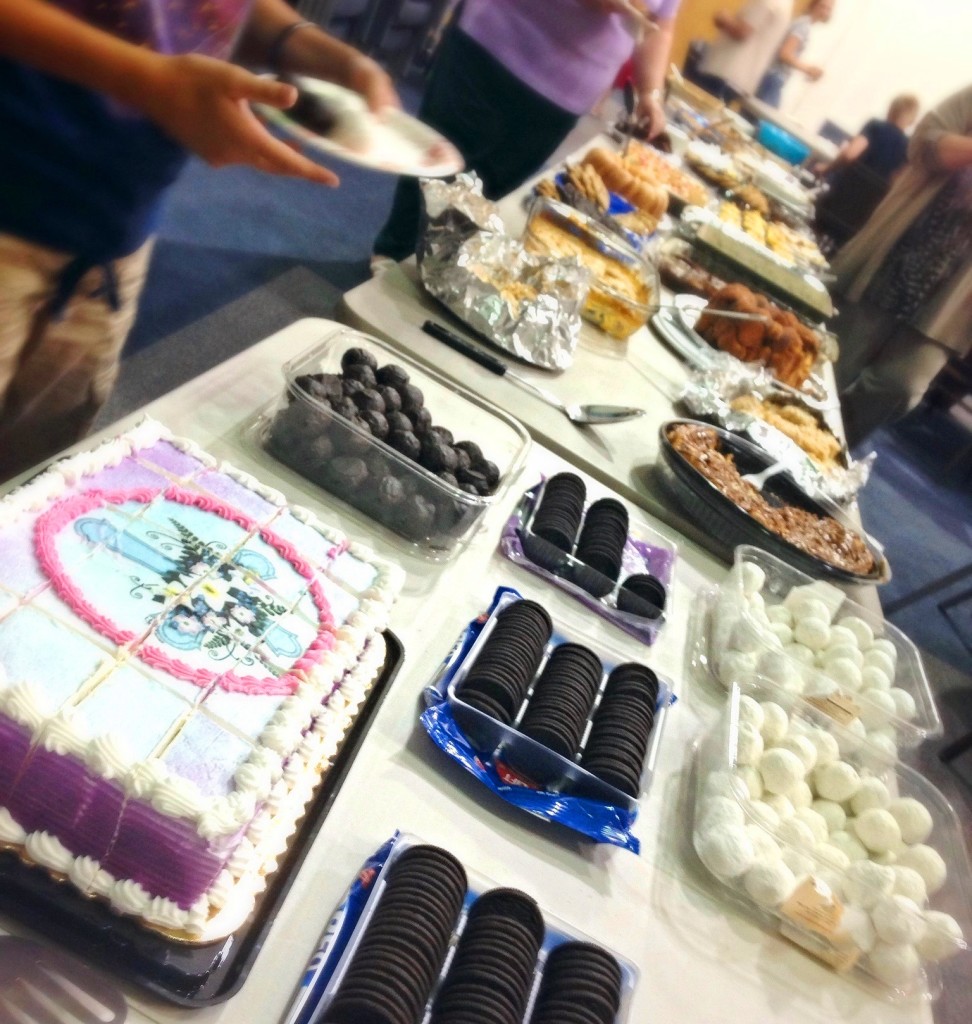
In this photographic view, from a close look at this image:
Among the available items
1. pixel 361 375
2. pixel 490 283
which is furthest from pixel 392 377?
pixel 490 283

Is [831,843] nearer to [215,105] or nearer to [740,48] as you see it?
[215,105]

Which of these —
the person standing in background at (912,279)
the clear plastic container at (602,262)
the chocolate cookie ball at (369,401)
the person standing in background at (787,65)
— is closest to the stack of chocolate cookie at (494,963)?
the chocolate cookie ball at (369,401)

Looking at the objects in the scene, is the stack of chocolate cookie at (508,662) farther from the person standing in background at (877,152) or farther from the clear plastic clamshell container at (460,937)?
the person standing in background at (877,152)

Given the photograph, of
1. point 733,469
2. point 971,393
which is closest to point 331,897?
point 733,469

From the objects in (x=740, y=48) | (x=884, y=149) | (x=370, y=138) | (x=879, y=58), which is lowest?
(x=370, y=138)

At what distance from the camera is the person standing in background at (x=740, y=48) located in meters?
5.21

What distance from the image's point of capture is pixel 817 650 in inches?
44.4

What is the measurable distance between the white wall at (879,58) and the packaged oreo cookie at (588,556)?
778 cm

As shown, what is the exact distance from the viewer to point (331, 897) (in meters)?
0.63

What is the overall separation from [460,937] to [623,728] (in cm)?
27

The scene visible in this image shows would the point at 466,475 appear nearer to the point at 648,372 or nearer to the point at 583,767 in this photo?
the point at 583,767

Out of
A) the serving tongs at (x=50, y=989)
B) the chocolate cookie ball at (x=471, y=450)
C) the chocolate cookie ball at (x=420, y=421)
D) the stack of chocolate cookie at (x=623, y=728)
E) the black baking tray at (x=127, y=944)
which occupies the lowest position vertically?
the serving tongs at (x=50, y=989)

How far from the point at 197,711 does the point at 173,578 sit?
118mm

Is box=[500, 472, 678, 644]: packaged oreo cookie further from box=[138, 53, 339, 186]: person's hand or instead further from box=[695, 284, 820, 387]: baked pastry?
box=[695, 284, 820, 387]: baked pastry
